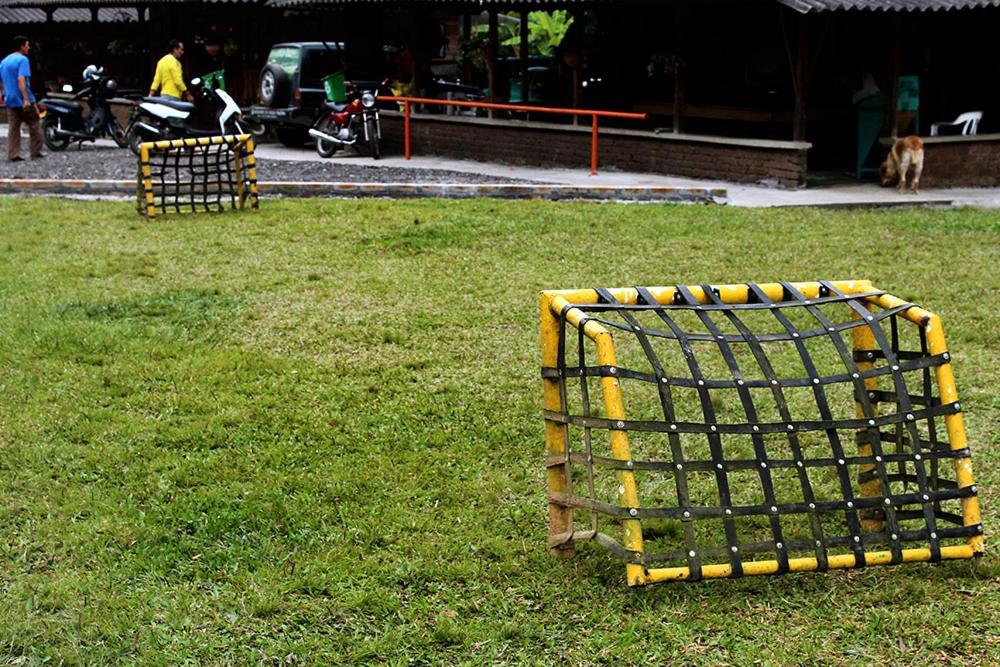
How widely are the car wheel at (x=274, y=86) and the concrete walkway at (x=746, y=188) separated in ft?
6.02

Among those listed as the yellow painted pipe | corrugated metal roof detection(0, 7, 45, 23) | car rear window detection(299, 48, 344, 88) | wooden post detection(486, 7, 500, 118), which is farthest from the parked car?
the yellow painted pipe

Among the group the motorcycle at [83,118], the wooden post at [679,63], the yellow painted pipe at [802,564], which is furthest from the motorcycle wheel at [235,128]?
the yellow painted pipe at [802,564]

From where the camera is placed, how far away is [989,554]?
15.1ft

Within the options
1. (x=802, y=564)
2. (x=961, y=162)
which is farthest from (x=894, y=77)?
(x=802, y=564)

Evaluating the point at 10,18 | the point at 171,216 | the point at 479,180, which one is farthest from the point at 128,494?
the point at 10,18

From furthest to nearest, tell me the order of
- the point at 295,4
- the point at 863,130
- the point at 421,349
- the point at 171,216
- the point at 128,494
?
the point at 295,4, the point at 863,130, the point at 171,216, the point at 421,349, the point at 128,494

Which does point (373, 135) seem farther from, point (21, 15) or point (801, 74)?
point (21, 15)

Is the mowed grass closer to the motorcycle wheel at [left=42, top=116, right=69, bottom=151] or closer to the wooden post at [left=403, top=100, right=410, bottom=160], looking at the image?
the wooden post at [left=403, top=100, right=410, bottom=160]

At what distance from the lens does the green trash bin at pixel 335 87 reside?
20.0m

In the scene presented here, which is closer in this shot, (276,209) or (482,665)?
(482,665)

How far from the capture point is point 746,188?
15.5 m

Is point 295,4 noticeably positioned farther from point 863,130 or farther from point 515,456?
point 515,456

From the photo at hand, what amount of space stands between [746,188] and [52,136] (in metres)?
11.7

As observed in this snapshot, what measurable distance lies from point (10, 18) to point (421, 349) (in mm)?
26919
